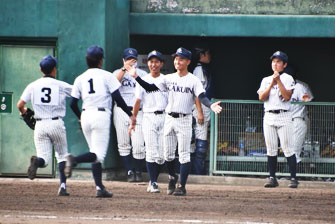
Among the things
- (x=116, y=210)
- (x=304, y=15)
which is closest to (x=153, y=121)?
(x=116, y=210)

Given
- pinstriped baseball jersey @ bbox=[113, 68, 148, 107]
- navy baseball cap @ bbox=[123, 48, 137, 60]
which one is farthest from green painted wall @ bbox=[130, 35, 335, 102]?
navy baseball cap @ bbox=[123, 48, 137, 60]

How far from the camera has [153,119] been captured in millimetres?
13336

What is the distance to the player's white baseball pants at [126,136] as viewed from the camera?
1493 centimetres

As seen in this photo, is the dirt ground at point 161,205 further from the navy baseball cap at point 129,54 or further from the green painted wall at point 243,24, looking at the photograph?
the green painted wall at point 243,24

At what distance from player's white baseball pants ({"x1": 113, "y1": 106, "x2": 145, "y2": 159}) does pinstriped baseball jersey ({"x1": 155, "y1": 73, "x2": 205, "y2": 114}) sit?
2527mm

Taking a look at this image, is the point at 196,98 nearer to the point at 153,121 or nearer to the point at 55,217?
the point at 153,121

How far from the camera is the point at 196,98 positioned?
1294 centimetres

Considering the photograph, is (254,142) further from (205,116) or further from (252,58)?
(252,58)

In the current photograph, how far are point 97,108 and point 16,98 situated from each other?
13.0ft

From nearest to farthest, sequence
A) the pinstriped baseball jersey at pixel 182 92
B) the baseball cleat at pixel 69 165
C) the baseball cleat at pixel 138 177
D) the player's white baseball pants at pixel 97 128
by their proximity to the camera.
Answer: the baseball cleat at pixel 69 165 < the player's white baseball pants at pixel 97 128 < the pinstriped baseball jersey at pixel 182 92 < the baseball cleat at pixel 138 177

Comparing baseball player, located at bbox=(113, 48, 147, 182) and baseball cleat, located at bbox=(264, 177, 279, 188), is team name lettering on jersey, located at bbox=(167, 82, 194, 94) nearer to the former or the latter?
baseball player, located at bbox=(113, 48, 147, 182)

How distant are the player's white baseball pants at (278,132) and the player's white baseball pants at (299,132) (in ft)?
3.28

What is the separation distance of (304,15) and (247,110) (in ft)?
6.41

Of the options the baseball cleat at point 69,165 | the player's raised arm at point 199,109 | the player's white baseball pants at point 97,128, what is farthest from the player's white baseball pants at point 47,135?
the player's raised arm at point 199,109
